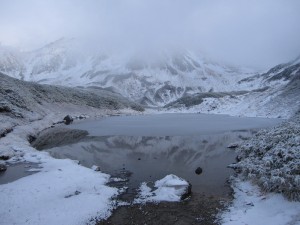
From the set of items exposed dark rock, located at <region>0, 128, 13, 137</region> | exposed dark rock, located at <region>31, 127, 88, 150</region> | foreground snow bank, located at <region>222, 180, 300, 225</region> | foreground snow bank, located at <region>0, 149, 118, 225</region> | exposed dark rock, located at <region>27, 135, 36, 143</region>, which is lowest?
foreground snow bank, located at <region>222, 180, 300, 225</region>

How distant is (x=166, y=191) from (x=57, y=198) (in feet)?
26.5

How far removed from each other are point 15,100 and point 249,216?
74.2 m

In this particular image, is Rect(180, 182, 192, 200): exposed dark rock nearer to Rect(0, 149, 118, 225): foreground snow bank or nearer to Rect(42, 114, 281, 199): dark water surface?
Rect(42, 114, 281, 199): dark water surface

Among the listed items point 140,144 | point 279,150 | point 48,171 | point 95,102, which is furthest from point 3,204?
point 95,102

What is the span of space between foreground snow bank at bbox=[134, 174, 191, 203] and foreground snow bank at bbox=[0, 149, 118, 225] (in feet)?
7.71

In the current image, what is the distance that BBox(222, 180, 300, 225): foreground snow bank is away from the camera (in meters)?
17.8

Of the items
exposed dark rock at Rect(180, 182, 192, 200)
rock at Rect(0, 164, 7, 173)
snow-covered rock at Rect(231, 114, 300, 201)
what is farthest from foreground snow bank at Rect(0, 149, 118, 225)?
snow-covered rock at Rect(231, 114, 300, 201)

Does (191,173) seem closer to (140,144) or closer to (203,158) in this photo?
(203,158)

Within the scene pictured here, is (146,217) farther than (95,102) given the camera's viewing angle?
No

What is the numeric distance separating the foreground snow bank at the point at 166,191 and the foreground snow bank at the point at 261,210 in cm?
383

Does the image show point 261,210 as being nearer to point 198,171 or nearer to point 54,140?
point 198,171

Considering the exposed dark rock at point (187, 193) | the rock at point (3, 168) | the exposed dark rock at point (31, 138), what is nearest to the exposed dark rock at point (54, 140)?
the exposed dark rock at point (31, 138)

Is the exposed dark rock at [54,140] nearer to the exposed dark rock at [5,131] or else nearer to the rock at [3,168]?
the exposed dark rock at [5,131]

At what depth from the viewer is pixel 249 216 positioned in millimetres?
18688
